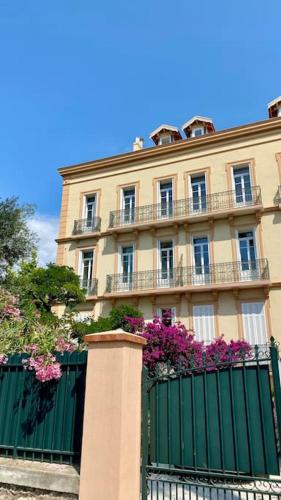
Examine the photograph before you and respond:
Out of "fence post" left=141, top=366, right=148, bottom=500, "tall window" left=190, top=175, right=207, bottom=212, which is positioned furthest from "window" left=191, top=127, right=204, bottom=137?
"fence post" left=141, top=366, right=148, bottom=500

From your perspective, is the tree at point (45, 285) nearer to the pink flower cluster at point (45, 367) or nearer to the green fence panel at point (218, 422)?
the pink flower cluster at point (45, 367)

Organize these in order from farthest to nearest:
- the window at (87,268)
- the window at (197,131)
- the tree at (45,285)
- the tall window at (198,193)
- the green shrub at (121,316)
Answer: the window at (197,131) → the window at (87,268) → the tall window at (198,193) → the green shrub at (121,316) → the tree at (45,285)

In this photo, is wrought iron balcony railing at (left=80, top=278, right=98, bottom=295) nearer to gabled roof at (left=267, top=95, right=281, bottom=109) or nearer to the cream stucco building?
the cream stucco building

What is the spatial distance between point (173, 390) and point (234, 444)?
2.98ft

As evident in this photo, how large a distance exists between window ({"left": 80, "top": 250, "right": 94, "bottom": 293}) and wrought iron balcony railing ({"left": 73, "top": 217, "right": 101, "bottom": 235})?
1.22 metres

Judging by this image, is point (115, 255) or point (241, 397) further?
point (115, 255)

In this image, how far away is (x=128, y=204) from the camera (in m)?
20.5

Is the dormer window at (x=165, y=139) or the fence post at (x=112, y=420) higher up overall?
the dormer window at (x=165, y=139)

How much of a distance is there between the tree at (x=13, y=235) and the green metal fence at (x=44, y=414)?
13.8 meters

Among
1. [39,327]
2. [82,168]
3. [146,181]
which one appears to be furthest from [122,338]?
[82,168]

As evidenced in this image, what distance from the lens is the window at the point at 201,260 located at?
1720 cm

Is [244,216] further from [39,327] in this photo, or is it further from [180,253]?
[39,327]

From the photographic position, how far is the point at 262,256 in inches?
647

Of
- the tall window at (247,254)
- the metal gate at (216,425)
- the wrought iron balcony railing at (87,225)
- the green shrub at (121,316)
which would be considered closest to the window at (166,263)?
the tall window at (247,254)
